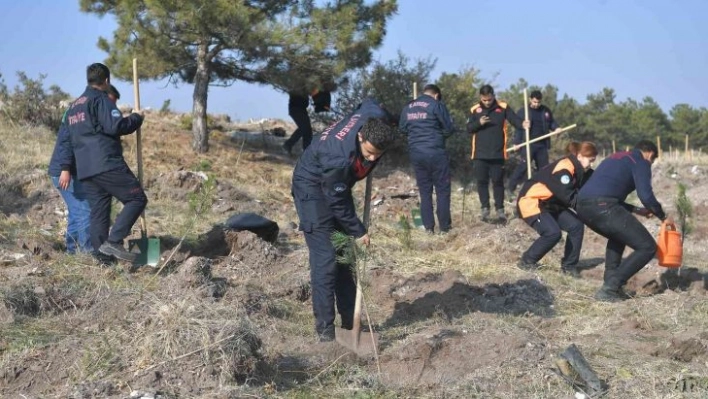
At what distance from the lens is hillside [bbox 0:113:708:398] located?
15.8 ft

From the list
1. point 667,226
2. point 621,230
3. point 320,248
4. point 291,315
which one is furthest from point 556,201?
point 320,248

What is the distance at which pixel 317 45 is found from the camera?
498 inches

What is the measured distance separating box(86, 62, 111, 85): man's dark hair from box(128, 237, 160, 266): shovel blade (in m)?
1.39

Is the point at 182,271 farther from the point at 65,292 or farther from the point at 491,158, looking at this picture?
the point at 491,158

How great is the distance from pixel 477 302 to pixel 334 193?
2.23 m

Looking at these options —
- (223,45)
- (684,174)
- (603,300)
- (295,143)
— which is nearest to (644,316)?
(603,300)

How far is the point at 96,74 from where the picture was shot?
23.6ft

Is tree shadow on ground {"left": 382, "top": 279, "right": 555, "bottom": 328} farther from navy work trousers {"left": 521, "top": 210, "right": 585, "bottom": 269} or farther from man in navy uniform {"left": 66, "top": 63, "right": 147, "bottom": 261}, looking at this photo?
man in navy uniform {"left": 66, "top": 63, "right": 147, "bottom": 261}

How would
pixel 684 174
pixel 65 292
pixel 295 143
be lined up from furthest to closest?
pixel 684 174 → pixel 295 143 → pixel 65 292

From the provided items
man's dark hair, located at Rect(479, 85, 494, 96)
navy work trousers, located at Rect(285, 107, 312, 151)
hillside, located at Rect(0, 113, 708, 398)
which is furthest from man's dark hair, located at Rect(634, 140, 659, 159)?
navy work trousers, located at Rect(285, 107, 312, 151)

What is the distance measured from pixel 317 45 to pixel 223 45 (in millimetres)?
1476

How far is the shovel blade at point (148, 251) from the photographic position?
7.61 metres

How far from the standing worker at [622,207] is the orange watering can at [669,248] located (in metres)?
0.10

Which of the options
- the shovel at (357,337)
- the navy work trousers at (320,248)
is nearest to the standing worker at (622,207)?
the shovel at (357,337)
